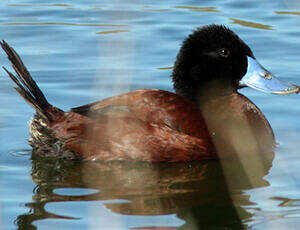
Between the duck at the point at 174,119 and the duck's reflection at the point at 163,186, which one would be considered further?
the duck at the point at 174,119

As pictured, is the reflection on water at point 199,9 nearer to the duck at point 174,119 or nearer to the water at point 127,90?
the water at point 127,90

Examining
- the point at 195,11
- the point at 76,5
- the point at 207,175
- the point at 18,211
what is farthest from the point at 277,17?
the point at 18,211

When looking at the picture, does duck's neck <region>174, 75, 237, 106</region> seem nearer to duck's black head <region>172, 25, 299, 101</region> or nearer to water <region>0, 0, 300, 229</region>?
duck's black head <region>172, 25, 299, 101</region>

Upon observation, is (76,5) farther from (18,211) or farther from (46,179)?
(18,211)

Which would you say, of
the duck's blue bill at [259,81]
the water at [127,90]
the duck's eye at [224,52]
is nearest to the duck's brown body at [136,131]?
the water at [127,90]

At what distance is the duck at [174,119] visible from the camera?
5691mm

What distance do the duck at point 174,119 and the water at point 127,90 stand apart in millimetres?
116

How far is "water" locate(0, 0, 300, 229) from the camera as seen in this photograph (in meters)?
4.69

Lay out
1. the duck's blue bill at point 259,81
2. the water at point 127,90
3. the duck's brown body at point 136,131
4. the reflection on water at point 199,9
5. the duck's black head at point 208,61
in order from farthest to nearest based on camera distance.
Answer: the reflection on water at point 199,9
the duck's blue bill at point 259,81
the duck's black head at point 208,61
the duck's brown body at point 136,131
the water at point 127,90

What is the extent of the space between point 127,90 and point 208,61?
3.54 ft

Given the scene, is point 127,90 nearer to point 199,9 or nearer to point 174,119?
point 174,119

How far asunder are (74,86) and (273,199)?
2.84 metres

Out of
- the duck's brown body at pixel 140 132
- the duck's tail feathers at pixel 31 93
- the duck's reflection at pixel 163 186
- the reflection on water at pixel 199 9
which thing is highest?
the reflection on water at pixel 199 9

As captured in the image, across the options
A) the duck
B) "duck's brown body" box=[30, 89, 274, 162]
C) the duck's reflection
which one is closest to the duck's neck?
the duck
